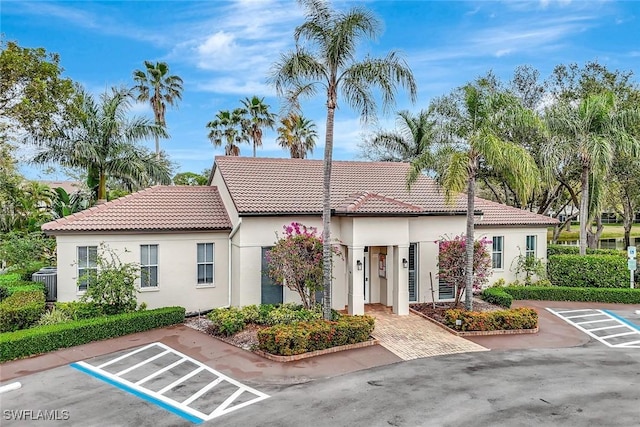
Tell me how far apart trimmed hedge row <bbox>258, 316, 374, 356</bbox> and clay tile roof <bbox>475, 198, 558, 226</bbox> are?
9520mm

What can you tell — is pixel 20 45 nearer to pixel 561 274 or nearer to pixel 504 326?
pixel 504 326

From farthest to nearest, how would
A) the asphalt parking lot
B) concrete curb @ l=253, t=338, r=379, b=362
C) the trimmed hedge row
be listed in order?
the trimmed hedge row < concrete curb @ l=253, t=338, r=379, b=362 < the asphalt parking lot

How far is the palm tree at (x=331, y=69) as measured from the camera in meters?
12.6

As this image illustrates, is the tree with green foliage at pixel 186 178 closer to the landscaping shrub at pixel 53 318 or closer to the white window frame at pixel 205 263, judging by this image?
the white window frame at pixel 205 263

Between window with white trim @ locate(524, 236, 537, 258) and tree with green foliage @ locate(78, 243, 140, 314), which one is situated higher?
window with white trim @ locate(524, 236, 537, 258)

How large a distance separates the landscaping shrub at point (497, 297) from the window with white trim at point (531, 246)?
3.40m

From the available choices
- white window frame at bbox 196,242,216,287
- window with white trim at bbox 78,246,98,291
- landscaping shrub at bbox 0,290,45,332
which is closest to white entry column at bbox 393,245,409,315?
white window frame at bbox 196,242,216,287

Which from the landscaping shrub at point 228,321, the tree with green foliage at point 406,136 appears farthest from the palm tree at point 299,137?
the landscaping shrub at point 228,321

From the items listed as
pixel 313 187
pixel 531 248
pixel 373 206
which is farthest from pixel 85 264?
pixel 531 248

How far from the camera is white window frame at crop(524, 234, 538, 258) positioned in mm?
20375

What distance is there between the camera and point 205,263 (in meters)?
16.4

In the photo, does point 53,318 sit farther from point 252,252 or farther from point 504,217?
point 504,217

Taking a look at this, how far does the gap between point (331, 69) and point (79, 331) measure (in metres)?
10.8

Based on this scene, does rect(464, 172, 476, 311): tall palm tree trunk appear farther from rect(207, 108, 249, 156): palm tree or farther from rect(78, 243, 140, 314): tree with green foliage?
rect(207, 108, 249, 156): palm tree
